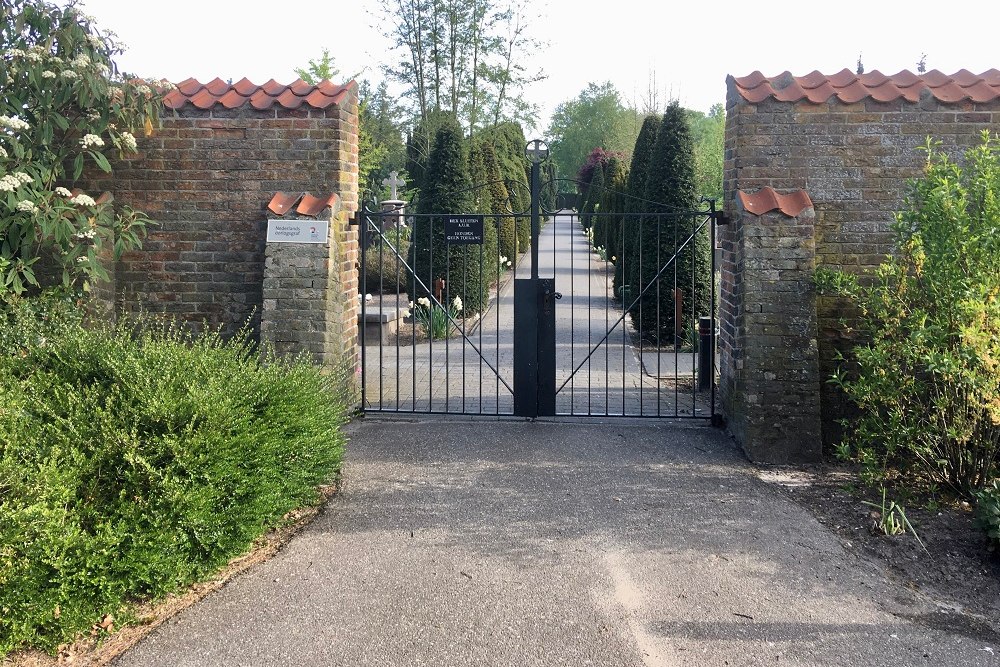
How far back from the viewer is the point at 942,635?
388 cm

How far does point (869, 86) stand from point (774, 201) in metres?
1.20

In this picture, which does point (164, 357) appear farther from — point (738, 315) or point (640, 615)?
point (738, 315)

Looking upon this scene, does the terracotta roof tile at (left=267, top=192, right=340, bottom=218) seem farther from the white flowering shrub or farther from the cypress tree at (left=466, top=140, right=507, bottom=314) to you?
the cypress tree at (left=466, top=140, right=507, bottom=314)

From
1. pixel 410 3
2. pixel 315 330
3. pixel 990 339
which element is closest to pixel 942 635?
pixel 990 339

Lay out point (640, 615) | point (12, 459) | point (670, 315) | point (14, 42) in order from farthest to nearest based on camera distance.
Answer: point (670, 315)
point (14, 42)
point (640, 615)
point (12, 459)

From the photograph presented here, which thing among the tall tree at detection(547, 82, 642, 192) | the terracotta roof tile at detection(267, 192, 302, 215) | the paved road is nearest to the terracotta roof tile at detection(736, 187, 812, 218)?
the paved road

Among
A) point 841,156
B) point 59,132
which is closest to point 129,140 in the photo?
point 59,132

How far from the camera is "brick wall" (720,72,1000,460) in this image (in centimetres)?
688

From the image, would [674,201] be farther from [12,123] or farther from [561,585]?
[561,585]

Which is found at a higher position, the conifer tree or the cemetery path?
the conifer tree

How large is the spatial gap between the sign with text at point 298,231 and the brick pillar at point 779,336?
314 centimetres

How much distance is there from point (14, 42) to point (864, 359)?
646 cm

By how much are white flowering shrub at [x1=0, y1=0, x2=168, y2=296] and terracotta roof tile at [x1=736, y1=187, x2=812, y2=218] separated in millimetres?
4493

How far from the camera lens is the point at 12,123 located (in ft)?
21.8
